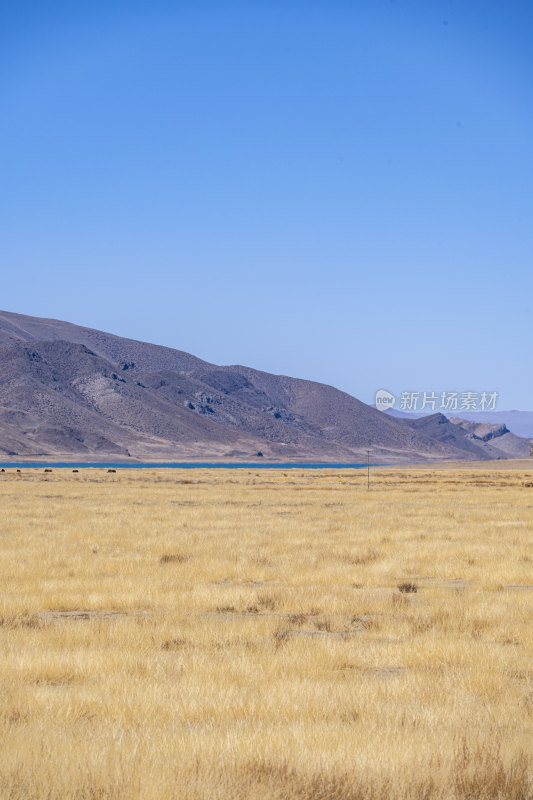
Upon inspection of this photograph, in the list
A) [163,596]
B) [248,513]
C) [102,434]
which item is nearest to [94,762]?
[163,596]

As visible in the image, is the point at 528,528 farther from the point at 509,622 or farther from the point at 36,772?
the point at 36,772

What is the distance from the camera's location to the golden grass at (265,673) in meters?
5.01

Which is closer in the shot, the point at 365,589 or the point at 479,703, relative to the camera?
the point at 479,703

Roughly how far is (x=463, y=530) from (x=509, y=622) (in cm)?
1510

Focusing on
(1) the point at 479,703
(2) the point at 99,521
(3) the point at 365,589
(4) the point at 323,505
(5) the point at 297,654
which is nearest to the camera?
(1) the point at 479,703

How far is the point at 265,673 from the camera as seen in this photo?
8.00 m

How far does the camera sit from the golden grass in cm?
501

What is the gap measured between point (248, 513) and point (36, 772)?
2773 centimetres

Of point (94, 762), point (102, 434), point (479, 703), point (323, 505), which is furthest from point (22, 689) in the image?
point (102, 434)

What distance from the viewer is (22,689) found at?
23.5 feet

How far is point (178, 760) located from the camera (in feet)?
17.2

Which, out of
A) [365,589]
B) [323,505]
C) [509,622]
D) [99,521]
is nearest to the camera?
[509,622]

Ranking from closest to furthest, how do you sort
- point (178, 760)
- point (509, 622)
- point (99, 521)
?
point (178, 760) → point (509, 622) → point (99, 521)

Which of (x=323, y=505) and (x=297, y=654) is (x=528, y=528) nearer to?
(x=323, y=505)
